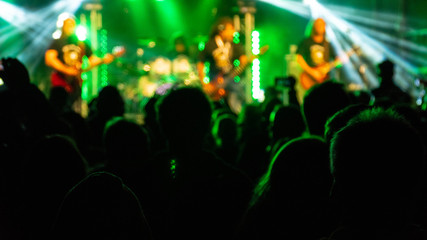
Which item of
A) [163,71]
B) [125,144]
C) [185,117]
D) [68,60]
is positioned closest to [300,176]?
[185,117]

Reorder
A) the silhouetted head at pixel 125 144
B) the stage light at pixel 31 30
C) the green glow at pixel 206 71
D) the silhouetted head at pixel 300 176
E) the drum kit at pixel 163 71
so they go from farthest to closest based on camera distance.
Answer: the drum kit at pixel 163 71, the green glow at pixel 206 71, the stage light at pixel 31 30, the silhouetted head at pixel 125 144, the silhouetted head at pixel 300 176

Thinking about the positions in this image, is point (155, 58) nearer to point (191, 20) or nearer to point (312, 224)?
point (191, 20)

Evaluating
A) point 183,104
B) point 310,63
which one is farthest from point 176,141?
point 310,63

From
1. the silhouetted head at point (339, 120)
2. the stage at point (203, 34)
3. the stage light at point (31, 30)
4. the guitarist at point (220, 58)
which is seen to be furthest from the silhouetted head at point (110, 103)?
the stage light at point (31, 30)

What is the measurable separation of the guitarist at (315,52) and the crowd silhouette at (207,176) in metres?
5.75

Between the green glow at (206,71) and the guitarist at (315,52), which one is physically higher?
the guitarist at (315,52)

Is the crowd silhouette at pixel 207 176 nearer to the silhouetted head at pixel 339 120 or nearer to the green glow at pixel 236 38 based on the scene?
the silhouetted head at pixel 339 120

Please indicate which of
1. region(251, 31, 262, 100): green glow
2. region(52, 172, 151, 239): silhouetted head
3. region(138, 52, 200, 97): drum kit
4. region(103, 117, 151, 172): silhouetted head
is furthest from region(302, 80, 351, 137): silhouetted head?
region(138, 52, 200, 97): drum kit

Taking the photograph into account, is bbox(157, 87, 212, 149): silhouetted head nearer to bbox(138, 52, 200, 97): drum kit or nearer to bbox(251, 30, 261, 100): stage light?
bbox(251, 30, 261, 100): stage light

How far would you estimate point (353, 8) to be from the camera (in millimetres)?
13016

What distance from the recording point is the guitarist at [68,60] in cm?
902

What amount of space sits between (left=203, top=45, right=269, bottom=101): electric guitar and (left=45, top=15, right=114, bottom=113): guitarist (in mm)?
3565

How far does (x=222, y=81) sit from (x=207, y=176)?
9405mm

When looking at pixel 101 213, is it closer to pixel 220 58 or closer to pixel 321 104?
pixel 321 104
